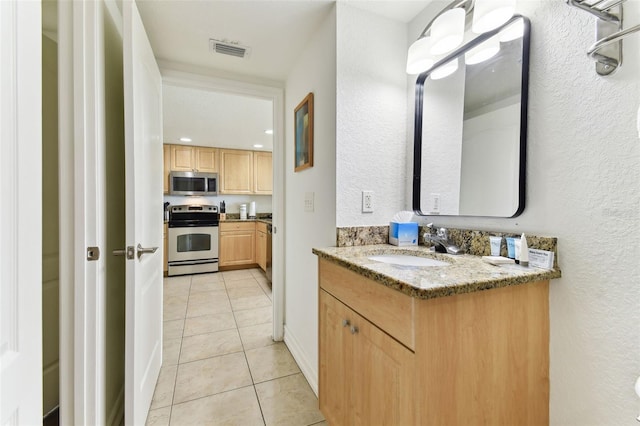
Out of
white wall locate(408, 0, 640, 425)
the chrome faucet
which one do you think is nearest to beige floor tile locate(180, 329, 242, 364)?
the chrome faucet

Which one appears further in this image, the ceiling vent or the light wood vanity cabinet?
the ceiling vent

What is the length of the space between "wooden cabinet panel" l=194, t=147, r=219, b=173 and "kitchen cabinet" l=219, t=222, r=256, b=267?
39.2 inches

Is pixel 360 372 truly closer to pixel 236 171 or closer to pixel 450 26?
pixel 450 26

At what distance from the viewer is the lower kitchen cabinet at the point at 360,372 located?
77 centimetres

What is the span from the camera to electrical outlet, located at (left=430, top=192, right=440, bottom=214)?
1386 mm

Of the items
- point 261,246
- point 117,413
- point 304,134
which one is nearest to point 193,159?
point 261,246

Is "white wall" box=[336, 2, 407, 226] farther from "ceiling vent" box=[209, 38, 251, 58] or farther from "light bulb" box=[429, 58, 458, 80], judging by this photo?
"ceiling vent" box=[209, 38, 251, 58]

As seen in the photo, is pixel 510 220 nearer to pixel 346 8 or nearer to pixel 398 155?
pixel 398 155

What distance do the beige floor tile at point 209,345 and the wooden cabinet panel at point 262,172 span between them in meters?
3.12

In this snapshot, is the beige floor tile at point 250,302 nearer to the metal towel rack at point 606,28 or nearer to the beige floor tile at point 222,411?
the beige floor tile at point 222,411

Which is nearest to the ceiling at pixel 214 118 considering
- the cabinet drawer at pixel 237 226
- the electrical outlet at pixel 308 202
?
the electrical outlet at pixel 308 202

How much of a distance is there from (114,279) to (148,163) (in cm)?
60

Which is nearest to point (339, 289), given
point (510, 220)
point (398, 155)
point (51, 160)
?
point (510, 220)

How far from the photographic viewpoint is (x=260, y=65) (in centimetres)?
193
